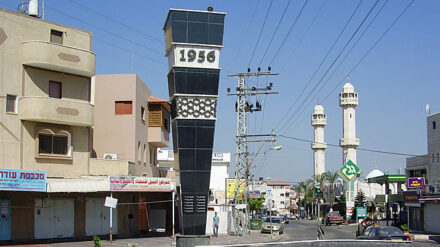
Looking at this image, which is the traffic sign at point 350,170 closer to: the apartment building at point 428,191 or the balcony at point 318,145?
the apartment building at point 428,191

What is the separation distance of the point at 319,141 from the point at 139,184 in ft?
307

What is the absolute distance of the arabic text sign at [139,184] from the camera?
31.8 meters

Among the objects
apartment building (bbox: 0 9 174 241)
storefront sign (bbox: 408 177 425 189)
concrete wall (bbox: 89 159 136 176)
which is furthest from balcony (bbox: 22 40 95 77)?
storefront sign (bbox: 408 177 425 189)

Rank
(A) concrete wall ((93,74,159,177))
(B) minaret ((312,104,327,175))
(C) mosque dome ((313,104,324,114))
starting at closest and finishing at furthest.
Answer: (A) concrete wall ((93,74,159,177)) → (B) minaret ((312,104,327,175)) → (C) mosque dome ((313,104,324,114))

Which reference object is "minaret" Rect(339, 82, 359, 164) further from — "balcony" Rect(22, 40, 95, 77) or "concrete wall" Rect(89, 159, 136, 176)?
"balcony" Rect(22, 40, 95, 77)

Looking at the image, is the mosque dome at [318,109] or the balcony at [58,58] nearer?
the balcony at [58,58]

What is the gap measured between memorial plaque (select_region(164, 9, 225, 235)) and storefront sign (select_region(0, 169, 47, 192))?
8124 mm

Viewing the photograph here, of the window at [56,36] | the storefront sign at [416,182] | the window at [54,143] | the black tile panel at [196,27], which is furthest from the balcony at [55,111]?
the storefront sign at [416,182]

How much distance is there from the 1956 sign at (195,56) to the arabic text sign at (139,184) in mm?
9602

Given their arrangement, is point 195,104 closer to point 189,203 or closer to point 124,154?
point 189,203

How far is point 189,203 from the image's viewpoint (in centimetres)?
2500

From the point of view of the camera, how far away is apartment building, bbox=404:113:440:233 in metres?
47.8

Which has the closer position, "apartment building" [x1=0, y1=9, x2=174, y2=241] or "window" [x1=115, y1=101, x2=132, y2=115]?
"apartment building" [x1=0, y1=9, x2=174, y2=241]

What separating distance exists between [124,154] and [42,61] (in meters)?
10.8
